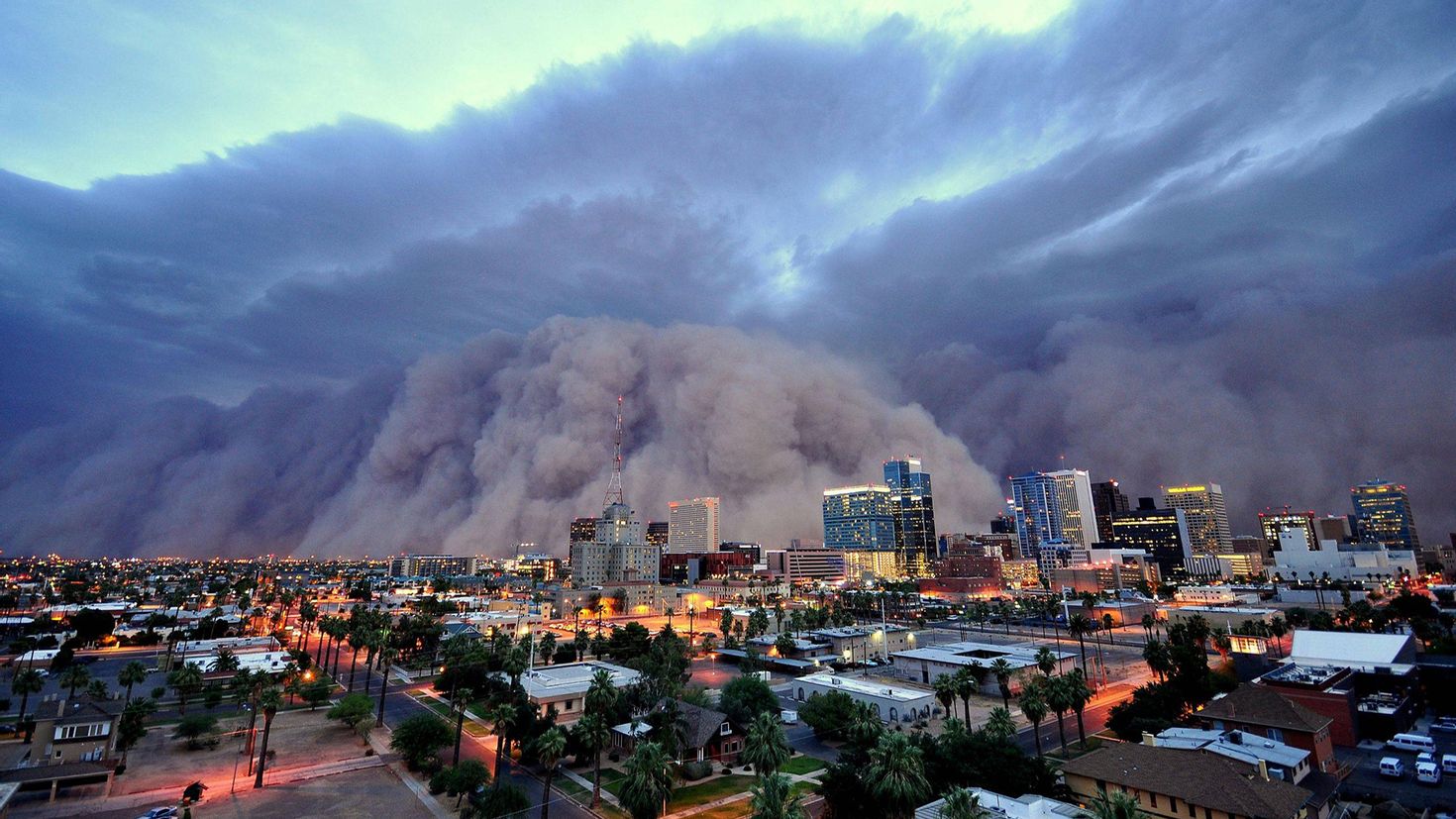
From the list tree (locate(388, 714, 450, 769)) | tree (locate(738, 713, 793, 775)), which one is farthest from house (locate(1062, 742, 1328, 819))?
tree (locate(388, 714, 450, 769))

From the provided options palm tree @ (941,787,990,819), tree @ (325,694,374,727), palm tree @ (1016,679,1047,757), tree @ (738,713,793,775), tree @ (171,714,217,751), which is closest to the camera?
palm tree @ (941,787,990,819)

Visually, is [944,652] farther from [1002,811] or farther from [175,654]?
[175,654]

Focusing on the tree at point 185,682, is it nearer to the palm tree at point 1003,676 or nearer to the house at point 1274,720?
the palm tree at point 1003,676

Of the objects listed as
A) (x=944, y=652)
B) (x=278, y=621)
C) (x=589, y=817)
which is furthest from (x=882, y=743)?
(x=278, y=621)

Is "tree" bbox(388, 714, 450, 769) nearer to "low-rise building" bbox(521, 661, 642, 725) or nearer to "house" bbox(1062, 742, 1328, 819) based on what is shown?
"low-rise building" bbox(521, 661, 642, 725)

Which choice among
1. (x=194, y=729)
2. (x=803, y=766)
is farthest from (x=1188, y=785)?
(x=194, y=729)

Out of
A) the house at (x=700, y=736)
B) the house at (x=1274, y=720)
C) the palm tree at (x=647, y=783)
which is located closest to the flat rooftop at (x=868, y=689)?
the house at (x=700, y=736)
